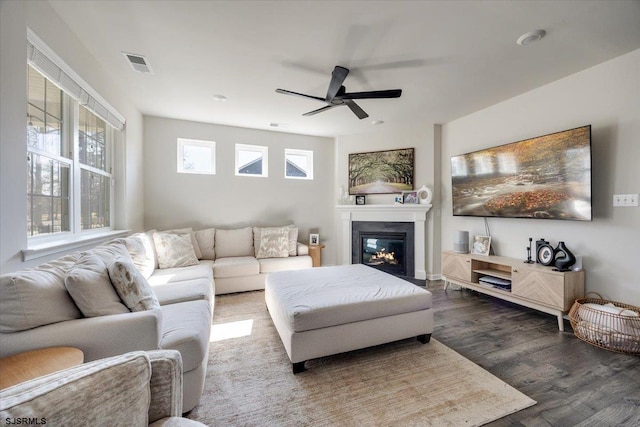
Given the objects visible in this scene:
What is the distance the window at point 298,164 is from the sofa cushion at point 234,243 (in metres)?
1.40

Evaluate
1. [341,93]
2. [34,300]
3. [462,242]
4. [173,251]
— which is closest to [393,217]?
[462,242]

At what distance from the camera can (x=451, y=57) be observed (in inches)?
92.3

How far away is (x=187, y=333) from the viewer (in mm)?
1460

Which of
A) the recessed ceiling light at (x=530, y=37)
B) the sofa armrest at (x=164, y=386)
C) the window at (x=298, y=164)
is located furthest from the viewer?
the window at (x=298, y=164)

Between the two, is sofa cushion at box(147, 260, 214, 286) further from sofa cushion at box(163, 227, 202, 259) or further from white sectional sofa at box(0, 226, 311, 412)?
sofa cushion at box(163, 227, 202, 259)

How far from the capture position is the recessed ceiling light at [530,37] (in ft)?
6.52

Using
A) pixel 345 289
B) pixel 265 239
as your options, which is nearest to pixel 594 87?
pixel 345 289

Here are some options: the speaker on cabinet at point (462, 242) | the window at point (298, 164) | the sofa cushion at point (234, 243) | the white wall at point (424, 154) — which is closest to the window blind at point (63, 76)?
the sofa cushion at point (234, 243)

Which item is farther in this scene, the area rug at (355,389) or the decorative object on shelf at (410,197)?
the decorative object on shelf at (410,197)

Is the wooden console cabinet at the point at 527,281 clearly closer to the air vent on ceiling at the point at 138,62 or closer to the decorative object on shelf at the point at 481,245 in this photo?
the decorative object on shelf at the point at 481,245

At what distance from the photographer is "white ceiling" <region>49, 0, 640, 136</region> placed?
1.79 metres

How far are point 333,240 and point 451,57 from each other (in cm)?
354

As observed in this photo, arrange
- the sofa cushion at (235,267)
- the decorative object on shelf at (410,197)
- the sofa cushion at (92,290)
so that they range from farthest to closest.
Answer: the decorative object on shelf at (410,197) < the sofa cushion at (235,267) < the sofa cushion at (92,290)

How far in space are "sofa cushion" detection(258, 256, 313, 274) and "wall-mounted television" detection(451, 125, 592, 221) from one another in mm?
2463
